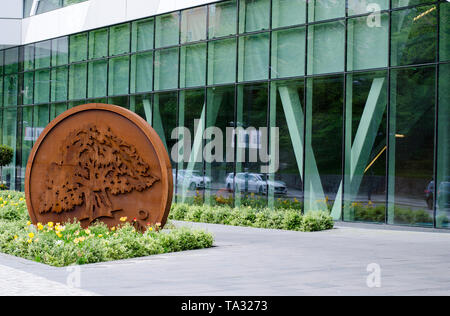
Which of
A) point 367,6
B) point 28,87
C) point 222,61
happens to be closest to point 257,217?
point 222,61

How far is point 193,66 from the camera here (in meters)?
22.8

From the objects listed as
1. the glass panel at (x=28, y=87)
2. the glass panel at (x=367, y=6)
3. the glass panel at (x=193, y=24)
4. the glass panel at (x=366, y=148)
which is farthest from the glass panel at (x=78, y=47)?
the glass panel at (x=366, y=148)

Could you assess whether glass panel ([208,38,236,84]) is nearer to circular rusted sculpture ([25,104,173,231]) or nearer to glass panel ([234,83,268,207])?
glass panel ([234,83,268,207])

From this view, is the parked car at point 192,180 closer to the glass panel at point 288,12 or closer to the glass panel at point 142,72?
the glass panel at point 142,72

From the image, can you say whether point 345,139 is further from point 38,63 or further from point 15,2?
point 15,2

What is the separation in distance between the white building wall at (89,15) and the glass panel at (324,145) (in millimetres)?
5792

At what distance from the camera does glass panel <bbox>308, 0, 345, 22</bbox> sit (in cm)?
1862

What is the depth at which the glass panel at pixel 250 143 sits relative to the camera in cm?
2041

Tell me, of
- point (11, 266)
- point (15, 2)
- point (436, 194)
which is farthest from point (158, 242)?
point (15, 2)

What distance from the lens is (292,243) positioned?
13672 millimetres

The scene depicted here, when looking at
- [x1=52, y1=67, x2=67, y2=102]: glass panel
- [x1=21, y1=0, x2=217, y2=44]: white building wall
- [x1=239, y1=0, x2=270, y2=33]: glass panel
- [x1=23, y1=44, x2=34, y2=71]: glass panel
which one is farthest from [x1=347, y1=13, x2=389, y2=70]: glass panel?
[x1=23, y1=44, x2=34, y2=71]: glass panel

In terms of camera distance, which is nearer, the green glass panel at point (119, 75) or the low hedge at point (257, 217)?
the low hedge at point (257, 217)

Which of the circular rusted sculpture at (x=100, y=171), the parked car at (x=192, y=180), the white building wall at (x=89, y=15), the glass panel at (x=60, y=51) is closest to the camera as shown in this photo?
the circular rusted sculpture at (x=100, y=171)

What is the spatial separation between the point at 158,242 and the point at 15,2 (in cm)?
2376
